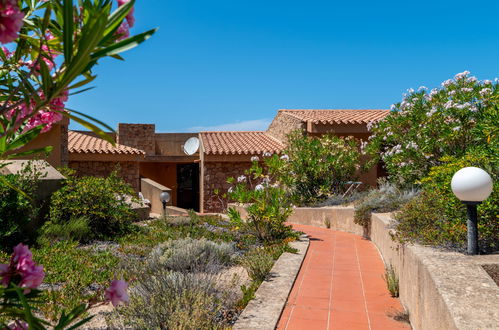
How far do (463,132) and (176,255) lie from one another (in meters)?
6.95

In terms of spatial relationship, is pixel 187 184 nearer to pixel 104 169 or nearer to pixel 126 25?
pixel 104 169

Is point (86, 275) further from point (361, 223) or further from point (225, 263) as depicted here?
point (361, 223)

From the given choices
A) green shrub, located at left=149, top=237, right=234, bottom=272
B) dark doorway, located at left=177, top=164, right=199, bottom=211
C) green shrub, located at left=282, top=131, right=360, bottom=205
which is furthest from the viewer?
dark doorway, located at left=177, top=164, right=199, bottom=211

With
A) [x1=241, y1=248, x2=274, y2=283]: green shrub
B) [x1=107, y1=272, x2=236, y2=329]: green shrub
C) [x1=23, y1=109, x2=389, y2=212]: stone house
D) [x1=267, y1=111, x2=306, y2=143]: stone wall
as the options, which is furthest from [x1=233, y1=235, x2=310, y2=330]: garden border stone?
[x1=267, y1=111, x2=306, y2=143]: stone wall

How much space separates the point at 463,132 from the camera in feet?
31.3

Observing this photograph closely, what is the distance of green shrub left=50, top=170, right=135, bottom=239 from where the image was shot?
30.2ft

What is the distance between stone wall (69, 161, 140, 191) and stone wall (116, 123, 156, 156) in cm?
558

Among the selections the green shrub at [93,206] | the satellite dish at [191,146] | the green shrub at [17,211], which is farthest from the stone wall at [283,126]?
the green shrub at [17,211]

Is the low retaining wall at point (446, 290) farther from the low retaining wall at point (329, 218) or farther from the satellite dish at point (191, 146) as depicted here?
the satellite dish at point (191, 146)

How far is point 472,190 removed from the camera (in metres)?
4.18

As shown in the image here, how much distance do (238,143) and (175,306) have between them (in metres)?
15.7

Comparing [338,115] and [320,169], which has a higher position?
[338,115]

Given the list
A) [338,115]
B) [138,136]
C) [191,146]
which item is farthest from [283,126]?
[138,136]

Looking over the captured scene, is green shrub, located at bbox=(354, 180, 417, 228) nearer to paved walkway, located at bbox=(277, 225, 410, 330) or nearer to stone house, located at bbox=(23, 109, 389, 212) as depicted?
paved walkway, located at bbox=(277, 225, 410, 330)
